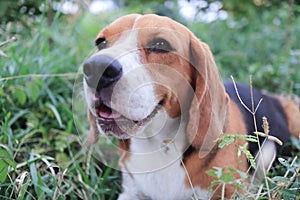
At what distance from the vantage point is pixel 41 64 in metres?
3.89

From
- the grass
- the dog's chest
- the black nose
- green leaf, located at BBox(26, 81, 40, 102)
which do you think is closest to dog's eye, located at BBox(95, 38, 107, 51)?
the black nose

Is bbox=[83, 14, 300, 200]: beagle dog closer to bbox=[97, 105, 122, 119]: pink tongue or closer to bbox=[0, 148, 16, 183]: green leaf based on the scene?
bbox=[97, 105, 122, 119]: pink tongue

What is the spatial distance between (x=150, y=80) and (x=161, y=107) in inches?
7.8

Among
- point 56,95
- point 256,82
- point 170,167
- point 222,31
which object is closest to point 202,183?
point 170,167

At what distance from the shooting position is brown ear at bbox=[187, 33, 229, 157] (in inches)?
98.7

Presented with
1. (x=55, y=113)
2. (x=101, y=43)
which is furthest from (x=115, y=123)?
(x=55, y=113)

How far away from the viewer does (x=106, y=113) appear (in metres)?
2.38

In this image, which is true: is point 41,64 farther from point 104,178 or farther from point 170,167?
point 170,167

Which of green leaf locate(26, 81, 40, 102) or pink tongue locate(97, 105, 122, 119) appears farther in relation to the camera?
green leaf locate(26, 81, 40, 102)

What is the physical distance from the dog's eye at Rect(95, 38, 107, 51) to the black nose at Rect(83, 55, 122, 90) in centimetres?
44

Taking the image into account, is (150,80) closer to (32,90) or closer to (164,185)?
(164,185)

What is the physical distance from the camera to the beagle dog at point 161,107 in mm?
2256

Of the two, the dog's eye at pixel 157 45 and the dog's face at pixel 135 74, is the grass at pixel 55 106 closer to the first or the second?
the dog's face at pixel 135 74

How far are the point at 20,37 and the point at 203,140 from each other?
2.57 meters
